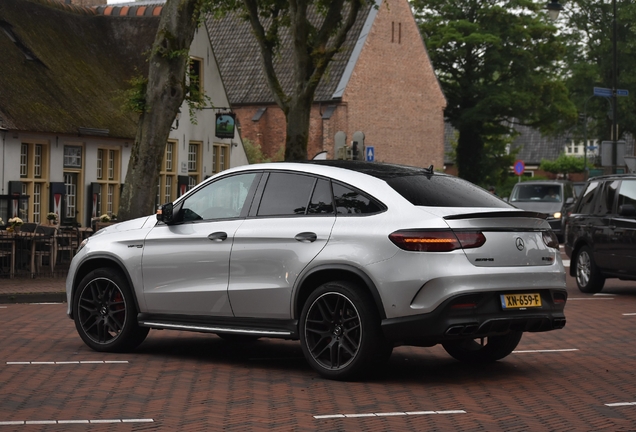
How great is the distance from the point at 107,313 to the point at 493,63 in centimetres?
5377

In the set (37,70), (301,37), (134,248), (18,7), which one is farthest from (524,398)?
(18,7)

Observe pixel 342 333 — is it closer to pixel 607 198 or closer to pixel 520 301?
pixel 520 301

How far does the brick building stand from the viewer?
184 feet

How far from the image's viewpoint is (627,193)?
17891 millimetres

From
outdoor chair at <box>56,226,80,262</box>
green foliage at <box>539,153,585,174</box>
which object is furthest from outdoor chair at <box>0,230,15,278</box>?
green foliage at <box>539,153,585,174</box>

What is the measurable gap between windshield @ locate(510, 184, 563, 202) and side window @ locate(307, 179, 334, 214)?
90.3ft

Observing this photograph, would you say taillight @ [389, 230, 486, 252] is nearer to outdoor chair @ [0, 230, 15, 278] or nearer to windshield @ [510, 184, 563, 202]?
outdoor chair @ [0, 230, 15, 278]

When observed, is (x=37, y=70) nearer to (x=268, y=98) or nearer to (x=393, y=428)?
(x=393, y=428)

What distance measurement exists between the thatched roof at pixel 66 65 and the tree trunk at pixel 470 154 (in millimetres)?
32297

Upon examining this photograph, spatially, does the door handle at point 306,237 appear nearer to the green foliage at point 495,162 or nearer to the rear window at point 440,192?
the rear window at point 440,192

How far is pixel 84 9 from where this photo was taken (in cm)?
3584

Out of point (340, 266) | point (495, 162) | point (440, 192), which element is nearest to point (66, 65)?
point (440, 192)

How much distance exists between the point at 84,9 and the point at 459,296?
29182 millimetres

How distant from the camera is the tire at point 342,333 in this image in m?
8.84
